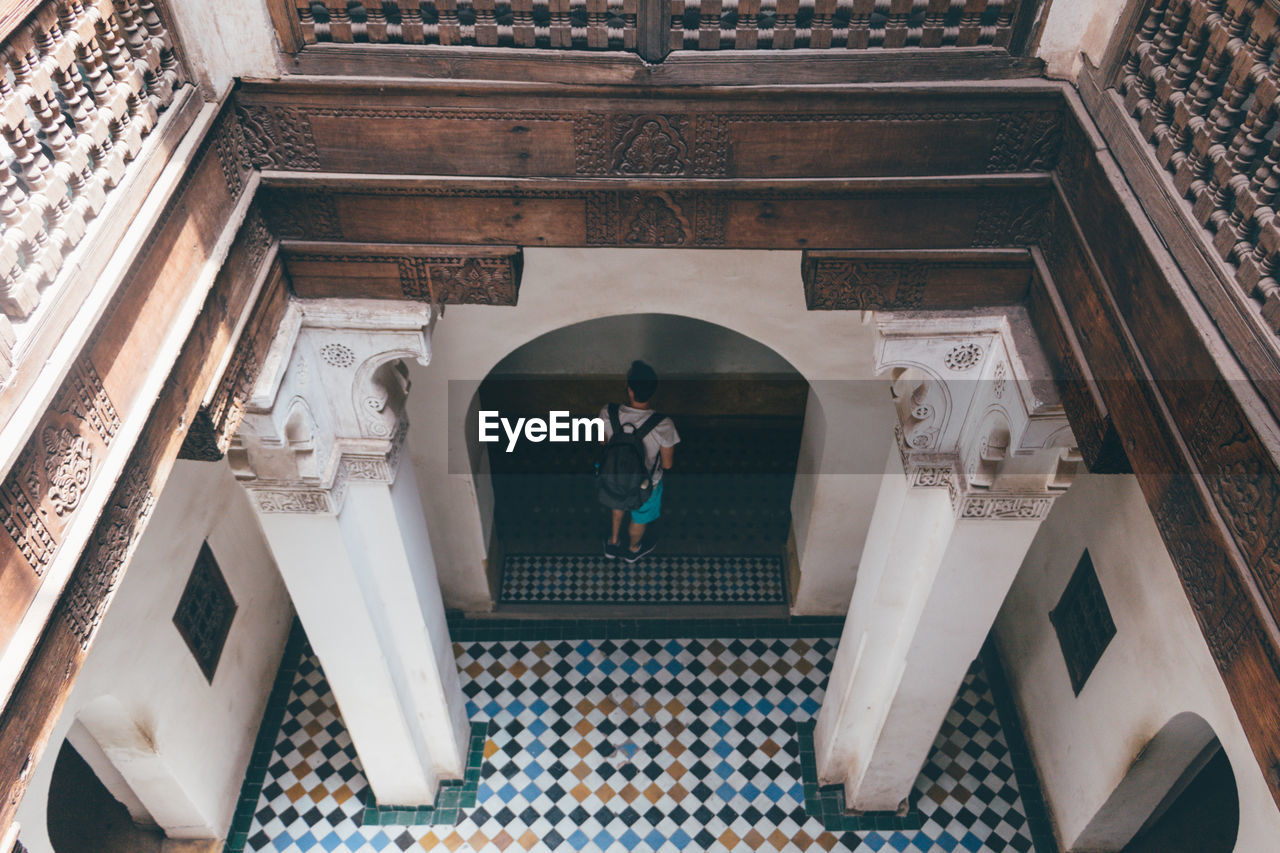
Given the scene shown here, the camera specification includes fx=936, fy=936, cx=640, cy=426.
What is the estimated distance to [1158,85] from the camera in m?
1.70

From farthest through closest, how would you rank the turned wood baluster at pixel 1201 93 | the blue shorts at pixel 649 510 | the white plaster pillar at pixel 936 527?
the blue shorts at pixel 649 510
the white plaster pillar at pixel 936 527
the turned wood baluster at pixel 1201 93

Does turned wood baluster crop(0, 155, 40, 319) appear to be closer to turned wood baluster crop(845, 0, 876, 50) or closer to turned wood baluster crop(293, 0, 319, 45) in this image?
turned wood baluster crop(293, 0, 319, 45)

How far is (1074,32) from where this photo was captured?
6.31 ft

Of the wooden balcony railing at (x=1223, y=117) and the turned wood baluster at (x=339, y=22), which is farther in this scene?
the turned wood baluster at (x=339, y=22)

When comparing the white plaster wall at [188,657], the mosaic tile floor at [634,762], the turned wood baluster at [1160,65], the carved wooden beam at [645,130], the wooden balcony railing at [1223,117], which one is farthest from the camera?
the mosaic tile floor at [634,762]

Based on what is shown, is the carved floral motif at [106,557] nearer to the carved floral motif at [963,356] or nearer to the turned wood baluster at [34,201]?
the turned wood baluster at [34,201]

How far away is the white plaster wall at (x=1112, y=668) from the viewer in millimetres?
2846

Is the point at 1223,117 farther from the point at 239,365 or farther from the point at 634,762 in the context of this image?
the point at 634,762

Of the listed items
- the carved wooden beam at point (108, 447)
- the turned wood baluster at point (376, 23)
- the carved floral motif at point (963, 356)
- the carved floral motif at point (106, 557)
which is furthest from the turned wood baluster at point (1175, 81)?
the carved floral motif at point (106, 557)

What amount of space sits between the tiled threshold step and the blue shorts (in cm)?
39

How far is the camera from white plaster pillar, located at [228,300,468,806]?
2463 millimetres

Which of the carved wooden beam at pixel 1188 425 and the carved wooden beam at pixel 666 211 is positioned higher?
the carved wooden beam at pixel 666 211

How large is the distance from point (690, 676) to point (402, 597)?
1752 millimetres

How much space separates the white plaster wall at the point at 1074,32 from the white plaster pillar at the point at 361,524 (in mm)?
1557
